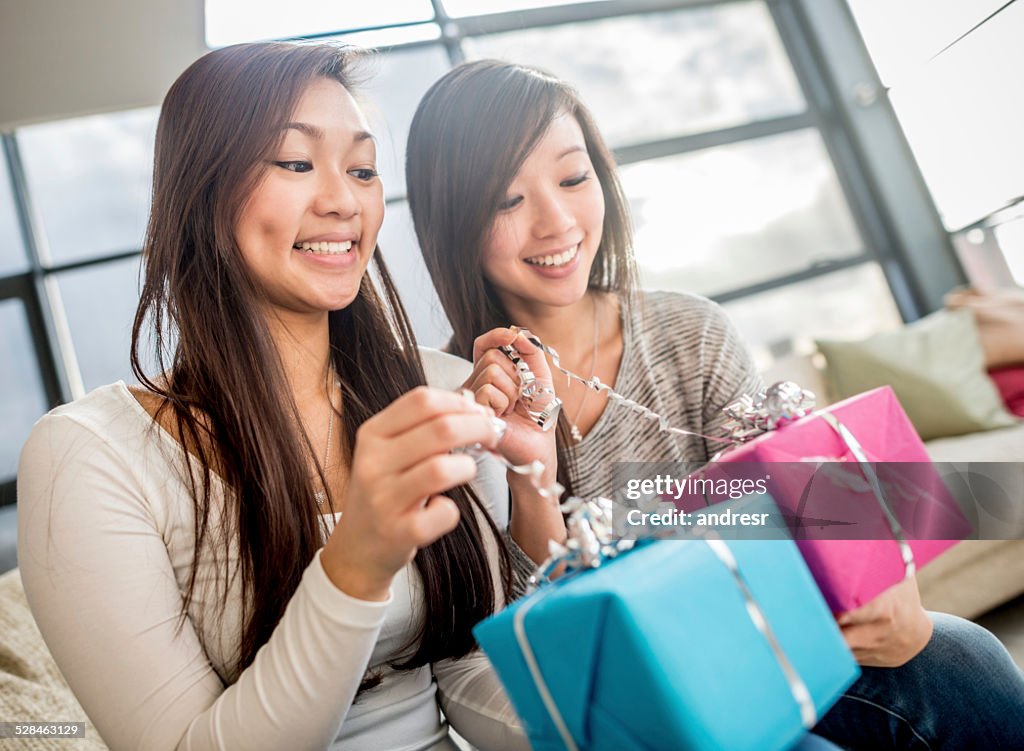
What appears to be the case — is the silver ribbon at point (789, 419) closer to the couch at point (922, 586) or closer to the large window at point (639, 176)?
the couch at point (922, 586)

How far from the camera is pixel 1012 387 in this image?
2484mm

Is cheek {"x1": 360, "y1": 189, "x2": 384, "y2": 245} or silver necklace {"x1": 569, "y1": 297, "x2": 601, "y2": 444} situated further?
silver necklace {"x1": 569, "y1": 297, "x2": 601, "y2": 444}

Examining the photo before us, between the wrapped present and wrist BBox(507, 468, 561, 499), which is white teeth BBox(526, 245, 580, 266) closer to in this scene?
wrist BBox(507, 468, 561, 499)

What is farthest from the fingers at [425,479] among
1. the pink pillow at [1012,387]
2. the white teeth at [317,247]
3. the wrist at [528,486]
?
the pink pillow at [1012,387]

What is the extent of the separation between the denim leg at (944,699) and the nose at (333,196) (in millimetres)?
851

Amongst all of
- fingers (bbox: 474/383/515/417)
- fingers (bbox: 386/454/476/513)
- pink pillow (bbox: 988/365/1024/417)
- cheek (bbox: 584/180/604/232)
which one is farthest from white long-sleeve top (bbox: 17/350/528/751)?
pink pillow (bbox: 988/365/1024/417)

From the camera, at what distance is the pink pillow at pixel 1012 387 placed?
2477mm

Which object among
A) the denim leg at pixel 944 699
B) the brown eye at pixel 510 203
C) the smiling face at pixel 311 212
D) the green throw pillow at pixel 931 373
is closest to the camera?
the denim leg at pixel 944 699

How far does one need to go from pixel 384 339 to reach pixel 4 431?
2.34 meters

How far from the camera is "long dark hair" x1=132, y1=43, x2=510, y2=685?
0.92 m

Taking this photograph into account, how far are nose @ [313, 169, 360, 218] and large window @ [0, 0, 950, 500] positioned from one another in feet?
6.13

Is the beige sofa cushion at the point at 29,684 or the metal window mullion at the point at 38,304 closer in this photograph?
the beige sofa cushion at the point at 29,684

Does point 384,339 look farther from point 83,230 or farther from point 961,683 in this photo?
point 83,230

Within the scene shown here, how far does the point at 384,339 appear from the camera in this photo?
1.17 meters
